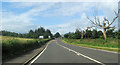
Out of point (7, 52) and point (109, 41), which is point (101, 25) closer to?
point (109, 41)

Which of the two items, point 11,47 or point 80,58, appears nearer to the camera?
point 80,58

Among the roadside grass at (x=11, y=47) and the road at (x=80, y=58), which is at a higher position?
the roadside grass at (x=11, y=47)

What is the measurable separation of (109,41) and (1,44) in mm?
28604

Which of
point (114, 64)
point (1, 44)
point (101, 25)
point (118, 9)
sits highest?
point (118, 9)

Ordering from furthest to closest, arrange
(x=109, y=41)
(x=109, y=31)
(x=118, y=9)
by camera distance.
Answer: (x=109, y=31)
(x=118, y=9)
(x=109, y=41)

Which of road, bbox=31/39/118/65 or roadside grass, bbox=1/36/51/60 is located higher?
roadside grass, bbox=1/36/51/60

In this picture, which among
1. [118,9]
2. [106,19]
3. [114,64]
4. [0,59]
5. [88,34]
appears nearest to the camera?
[114,64]

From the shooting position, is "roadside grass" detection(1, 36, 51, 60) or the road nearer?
the road

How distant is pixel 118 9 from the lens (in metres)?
39.6

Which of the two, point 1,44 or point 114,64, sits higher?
point 1,44

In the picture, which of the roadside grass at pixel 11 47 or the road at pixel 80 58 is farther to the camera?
the roadside grass at pixel 11 47

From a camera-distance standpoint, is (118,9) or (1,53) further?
(118,9)

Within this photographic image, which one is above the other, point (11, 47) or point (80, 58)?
point (11, 47)

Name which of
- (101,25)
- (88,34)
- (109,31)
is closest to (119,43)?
(101,25)
